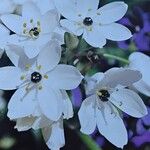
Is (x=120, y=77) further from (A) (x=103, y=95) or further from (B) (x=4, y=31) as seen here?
(B) (x=4, y=31)

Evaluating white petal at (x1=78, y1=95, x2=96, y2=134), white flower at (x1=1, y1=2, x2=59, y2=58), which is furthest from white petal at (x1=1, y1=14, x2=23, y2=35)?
white petal at (x1=78, y1=95, x2=96, y2=134)

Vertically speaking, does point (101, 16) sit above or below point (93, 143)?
above

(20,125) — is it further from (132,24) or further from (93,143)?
(132,24)

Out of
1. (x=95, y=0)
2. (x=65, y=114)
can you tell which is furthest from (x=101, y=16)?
(x=65, y=114)

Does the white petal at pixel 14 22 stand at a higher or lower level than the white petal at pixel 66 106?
higher

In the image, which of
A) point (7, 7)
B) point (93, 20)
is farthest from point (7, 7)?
point (93, 20)

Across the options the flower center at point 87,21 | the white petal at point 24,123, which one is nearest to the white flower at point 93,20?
the flower center at point 87,21

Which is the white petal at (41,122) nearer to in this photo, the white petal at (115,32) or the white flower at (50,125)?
the white flower at (50,125)
